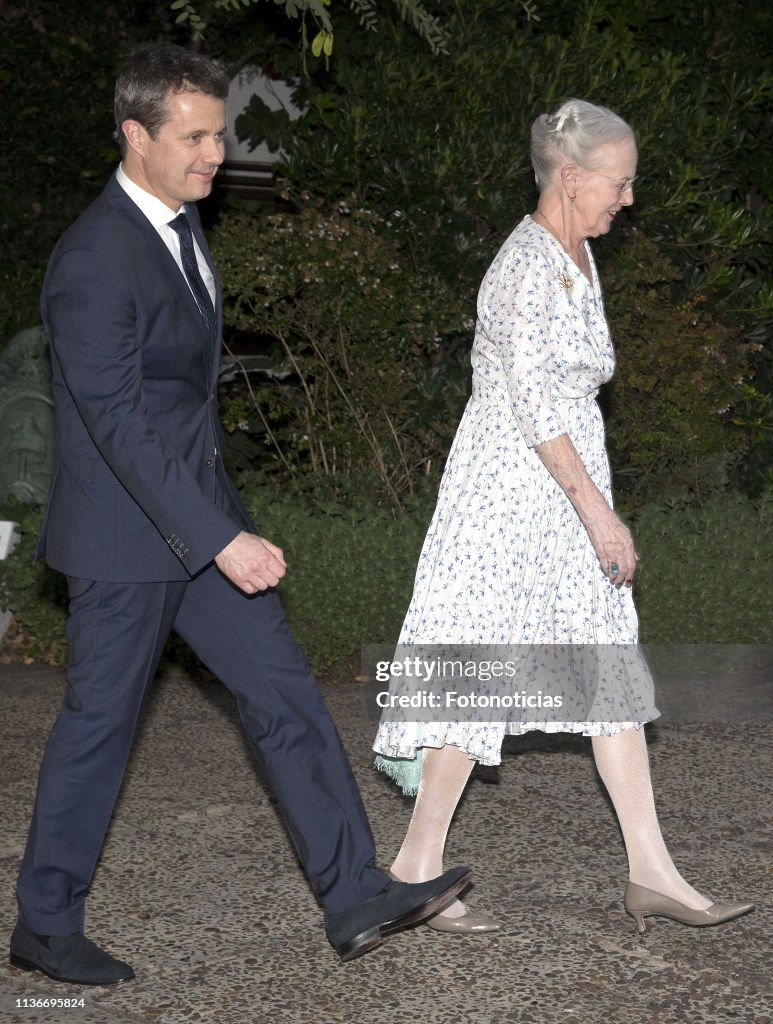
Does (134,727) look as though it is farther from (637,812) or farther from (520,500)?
(637,812)

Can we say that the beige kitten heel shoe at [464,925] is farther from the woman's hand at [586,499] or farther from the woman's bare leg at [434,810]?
the woman's hand at [586,499]

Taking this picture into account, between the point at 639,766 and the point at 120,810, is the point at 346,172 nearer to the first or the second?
the point at 120,810

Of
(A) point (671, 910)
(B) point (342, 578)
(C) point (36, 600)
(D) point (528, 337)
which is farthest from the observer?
(C) point (36, 600)

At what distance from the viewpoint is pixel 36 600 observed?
716 centimetres

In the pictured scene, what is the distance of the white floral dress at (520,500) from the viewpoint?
3836mm

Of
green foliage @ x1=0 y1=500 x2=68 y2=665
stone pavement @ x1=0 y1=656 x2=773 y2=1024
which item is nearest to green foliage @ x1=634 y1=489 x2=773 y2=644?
stone pavement @ x1=0 y1=656 x2=773 y2=1024

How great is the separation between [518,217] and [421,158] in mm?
601

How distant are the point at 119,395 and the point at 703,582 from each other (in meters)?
4.42

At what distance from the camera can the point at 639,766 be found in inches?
159

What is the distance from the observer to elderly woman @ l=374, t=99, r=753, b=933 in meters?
3.85

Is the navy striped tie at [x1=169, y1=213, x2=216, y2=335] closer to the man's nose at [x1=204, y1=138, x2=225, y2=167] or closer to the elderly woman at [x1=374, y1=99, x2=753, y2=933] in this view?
the man's nose at [x1=204, y1=138, x2=225, y2=167]

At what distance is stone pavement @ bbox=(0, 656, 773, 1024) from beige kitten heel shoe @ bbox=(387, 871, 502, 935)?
3 centimetres

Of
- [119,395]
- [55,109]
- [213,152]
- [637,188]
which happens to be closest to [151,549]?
[119,395]

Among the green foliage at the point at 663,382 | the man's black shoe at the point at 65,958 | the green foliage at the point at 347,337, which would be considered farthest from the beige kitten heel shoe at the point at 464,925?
the green foliage at the point at 663,382
